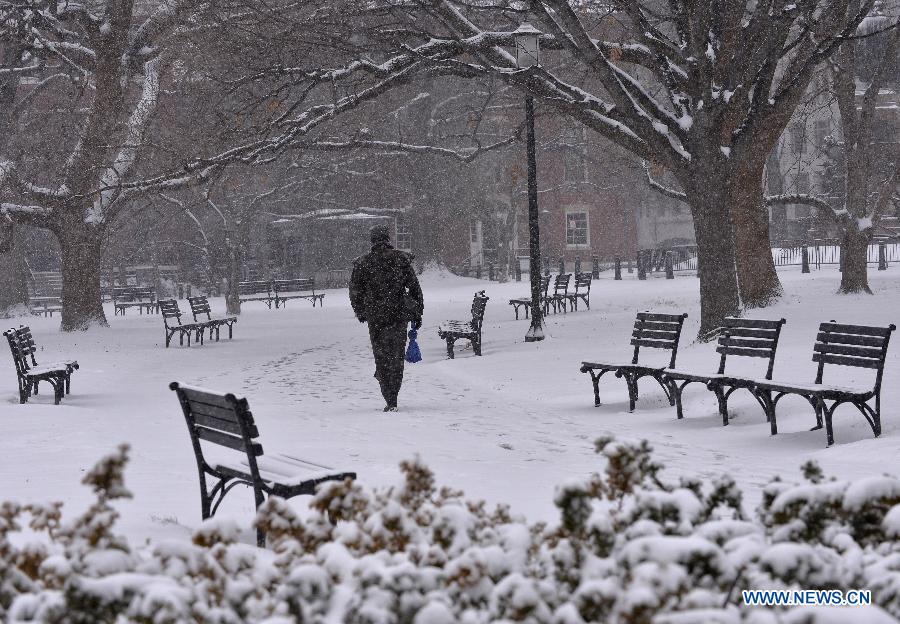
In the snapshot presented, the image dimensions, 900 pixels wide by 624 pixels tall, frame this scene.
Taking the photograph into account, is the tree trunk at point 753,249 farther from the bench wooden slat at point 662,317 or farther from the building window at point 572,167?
the building window at point 572,167

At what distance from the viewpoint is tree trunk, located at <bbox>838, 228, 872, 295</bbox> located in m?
23.7

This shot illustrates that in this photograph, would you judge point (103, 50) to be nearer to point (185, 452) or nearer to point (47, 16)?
point (47, 16)

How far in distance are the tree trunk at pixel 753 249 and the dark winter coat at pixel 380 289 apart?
10.6 meters

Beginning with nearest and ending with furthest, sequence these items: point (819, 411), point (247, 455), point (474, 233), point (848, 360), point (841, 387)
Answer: point (247, 455) → point (841, 387) → point (819, 411) → point (848, 360) → point (474, 233)

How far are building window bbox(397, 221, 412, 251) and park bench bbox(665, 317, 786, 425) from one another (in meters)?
35.0

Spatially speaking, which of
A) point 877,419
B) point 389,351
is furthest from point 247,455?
point 877,419

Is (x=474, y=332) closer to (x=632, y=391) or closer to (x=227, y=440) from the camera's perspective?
(x=632, y=391)

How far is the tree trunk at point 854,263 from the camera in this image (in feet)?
77.7

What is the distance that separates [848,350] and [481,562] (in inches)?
303

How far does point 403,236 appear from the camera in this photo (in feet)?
156

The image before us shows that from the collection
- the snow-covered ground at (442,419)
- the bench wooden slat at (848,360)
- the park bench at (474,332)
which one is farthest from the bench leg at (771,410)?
the park bench at (474,332)

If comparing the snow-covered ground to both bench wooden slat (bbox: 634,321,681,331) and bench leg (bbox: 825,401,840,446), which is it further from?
bench wooden slat (bbox: 634,321,681,331)

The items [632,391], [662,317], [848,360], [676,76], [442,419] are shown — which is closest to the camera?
[848,360]

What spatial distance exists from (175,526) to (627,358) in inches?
389
